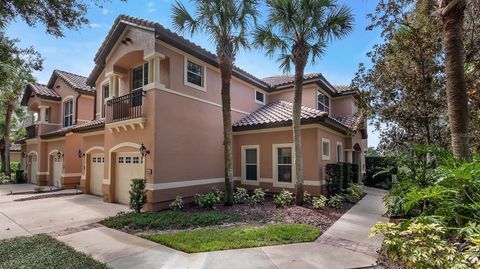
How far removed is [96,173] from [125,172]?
173 inches

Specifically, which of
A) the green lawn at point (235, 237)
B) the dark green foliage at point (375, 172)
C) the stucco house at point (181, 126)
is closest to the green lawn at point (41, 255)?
the green lawn at point (235, 237)

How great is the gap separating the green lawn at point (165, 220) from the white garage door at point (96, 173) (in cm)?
703

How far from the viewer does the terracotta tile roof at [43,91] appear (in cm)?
2064

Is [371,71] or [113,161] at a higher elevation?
[371,71]

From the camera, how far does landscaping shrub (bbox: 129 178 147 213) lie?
10.4 m

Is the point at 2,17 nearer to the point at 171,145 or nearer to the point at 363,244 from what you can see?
the point at 171,145

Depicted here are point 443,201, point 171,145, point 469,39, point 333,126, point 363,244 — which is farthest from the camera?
point 333,126

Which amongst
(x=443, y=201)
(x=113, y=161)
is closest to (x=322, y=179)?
(x=443, y=201)

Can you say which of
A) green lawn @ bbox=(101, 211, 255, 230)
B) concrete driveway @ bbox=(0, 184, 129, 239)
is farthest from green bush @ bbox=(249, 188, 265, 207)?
concrete driveway @ bbox=(0, 184, 129, 239)

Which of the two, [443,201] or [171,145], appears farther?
[171,145]

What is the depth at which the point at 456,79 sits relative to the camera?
247 inches

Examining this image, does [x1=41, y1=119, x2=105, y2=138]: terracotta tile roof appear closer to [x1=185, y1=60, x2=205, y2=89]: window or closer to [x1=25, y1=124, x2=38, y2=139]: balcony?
[x1=25, y1=124, x2=38, y2=139]: balcony

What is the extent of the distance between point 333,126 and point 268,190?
4657 millimetres

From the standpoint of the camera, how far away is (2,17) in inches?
297
